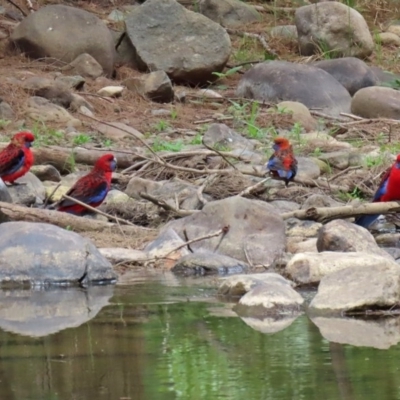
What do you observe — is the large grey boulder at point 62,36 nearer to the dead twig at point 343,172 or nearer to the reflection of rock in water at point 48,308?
the dead twig at point 343,172

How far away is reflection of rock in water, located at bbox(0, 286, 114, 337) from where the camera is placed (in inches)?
226

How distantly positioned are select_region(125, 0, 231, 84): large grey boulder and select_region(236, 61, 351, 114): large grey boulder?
871mm

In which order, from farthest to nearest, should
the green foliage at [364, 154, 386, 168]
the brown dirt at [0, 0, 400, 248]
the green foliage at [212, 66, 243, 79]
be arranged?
the green foliage at [212, 66, 243, 79], the brown dirt at [0, 0, 400, 248], the green foliage at [364, 154, 386, 168]

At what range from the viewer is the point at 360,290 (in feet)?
19.6

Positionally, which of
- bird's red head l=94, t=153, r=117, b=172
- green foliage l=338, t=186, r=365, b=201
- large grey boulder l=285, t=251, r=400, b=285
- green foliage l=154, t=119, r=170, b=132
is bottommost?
green foliage l=154, t=119, r=170, b=132

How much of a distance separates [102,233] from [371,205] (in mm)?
2029

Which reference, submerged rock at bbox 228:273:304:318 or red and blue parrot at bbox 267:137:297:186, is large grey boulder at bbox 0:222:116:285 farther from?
red and blue parrot at bbox 267:137:297:186

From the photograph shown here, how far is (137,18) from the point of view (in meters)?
16.2

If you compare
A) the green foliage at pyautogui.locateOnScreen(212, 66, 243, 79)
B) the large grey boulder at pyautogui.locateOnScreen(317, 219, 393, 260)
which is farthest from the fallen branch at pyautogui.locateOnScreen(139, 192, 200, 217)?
the green foliage at pyautogui.locateOnScreen(212, 66, 243, 79)

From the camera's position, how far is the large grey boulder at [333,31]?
17.1 metres

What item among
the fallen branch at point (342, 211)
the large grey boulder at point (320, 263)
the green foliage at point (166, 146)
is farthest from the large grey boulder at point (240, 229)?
the green foliage at point (166, 146)

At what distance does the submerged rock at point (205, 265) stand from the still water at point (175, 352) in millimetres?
888

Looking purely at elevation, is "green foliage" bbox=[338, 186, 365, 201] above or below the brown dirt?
above

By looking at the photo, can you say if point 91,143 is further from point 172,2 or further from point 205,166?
point 172,2
